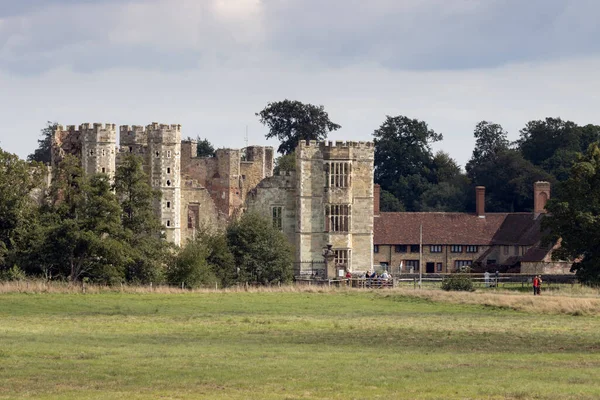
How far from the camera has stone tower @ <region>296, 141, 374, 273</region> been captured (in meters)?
79.5

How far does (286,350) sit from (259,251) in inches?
1339

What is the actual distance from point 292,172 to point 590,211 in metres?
18.8

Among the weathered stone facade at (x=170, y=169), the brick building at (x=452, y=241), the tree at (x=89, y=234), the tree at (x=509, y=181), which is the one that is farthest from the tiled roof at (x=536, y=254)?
the tree at (x=89, y=234)

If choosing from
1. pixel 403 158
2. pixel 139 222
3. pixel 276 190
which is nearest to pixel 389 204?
pixel 403 158

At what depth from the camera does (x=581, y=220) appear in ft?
228

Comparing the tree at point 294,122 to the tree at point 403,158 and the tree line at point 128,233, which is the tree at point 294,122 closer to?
the tree at point 403,158

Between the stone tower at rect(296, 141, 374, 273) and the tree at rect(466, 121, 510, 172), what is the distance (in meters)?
55.8

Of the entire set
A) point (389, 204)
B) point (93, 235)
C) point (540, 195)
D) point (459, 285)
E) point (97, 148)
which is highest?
point (97, 148)

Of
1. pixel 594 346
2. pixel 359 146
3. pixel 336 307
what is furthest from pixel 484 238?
pixel 594 346

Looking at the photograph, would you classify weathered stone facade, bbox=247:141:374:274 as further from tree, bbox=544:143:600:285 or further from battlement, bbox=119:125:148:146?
tree, bbox=544:143:600:285

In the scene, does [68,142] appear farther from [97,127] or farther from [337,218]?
[337,218]

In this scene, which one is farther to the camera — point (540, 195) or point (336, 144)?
point (540, 195)

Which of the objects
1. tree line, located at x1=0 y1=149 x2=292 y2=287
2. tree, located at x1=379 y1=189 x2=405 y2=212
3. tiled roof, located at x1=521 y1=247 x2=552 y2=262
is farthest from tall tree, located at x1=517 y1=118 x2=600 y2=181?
tree line, located at x1=0 y1=149 x2=292 y2=287

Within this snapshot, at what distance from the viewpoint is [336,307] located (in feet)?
187
